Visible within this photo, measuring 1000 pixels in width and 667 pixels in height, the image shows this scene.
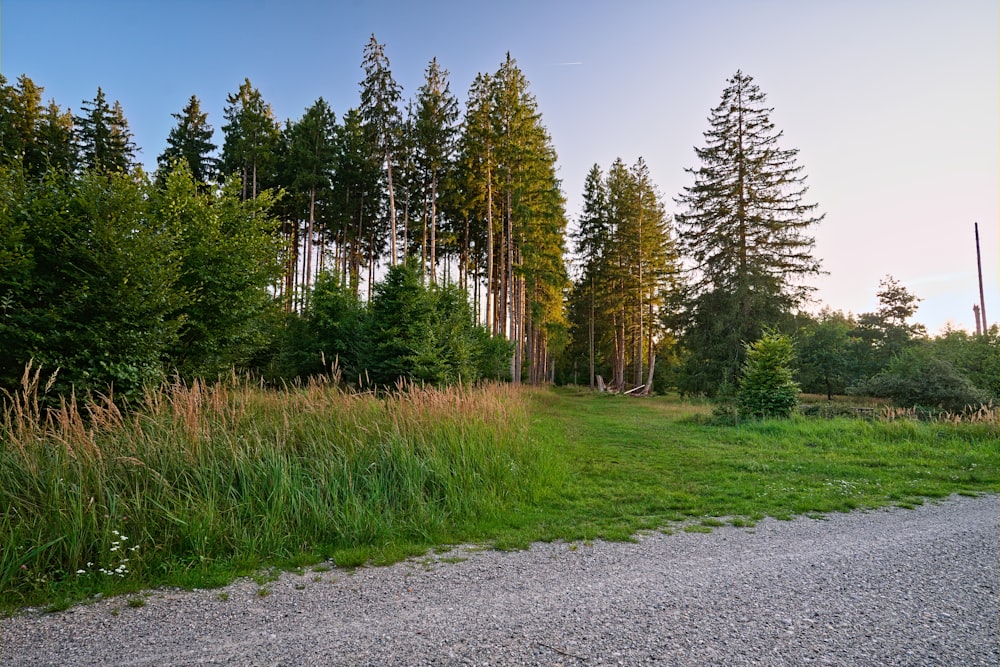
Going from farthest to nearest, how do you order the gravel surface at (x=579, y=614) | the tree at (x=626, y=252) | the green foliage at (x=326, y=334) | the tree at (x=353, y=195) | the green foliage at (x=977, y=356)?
1. the tree at (x=626, y=252)
2. the tree at (x=353, y=195)
3. the green foliage at (x=977, y=356)
4. the green foliage at (x=326, y=334)
5. the gravel surface at (x=579, y=614)

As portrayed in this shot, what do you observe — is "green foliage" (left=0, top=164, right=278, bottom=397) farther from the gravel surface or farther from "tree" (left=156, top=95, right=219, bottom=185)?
"tree" (left=156, top=95, right=219, bottom=185)

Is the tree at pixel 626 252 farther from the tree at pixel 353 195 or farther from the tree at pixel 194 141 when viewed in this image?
the tree at pixel 194 141

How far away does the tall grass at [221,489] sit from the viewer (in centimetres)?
349

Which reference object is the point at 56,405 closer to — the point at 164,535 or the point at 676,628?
the point at 164,535

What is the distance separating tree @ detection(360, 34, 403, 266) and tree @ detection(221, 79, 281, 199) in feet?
23.7

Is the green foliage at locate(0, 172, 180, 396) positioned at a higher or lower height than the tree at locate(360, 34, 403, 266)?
lower

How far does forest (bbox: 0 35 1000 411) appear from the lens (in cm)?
695

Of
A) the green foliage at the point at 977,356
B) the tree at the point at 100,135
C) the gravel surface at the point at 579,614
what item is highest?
the tree at the point at 100,135

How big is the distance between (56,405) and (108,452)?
12.4 feet

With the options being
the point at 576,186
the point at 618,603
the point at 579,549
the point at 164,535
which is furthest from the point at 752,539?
the point at 576,186

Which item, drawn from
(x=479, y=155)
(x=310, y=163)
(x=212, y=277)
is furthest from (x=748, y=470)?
(x=310, y=163)

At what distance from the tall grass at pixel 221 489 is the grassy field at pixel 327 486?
17 millimetres

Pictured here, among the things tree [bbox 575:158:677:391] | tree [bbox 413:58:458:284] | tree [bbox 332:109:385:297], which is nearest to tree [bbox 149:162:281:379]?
tree [bbox 413:58:458:284]

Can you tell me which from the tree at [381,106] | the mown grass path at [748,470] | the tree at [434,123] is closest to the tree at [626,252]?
the tree at [434,123]
